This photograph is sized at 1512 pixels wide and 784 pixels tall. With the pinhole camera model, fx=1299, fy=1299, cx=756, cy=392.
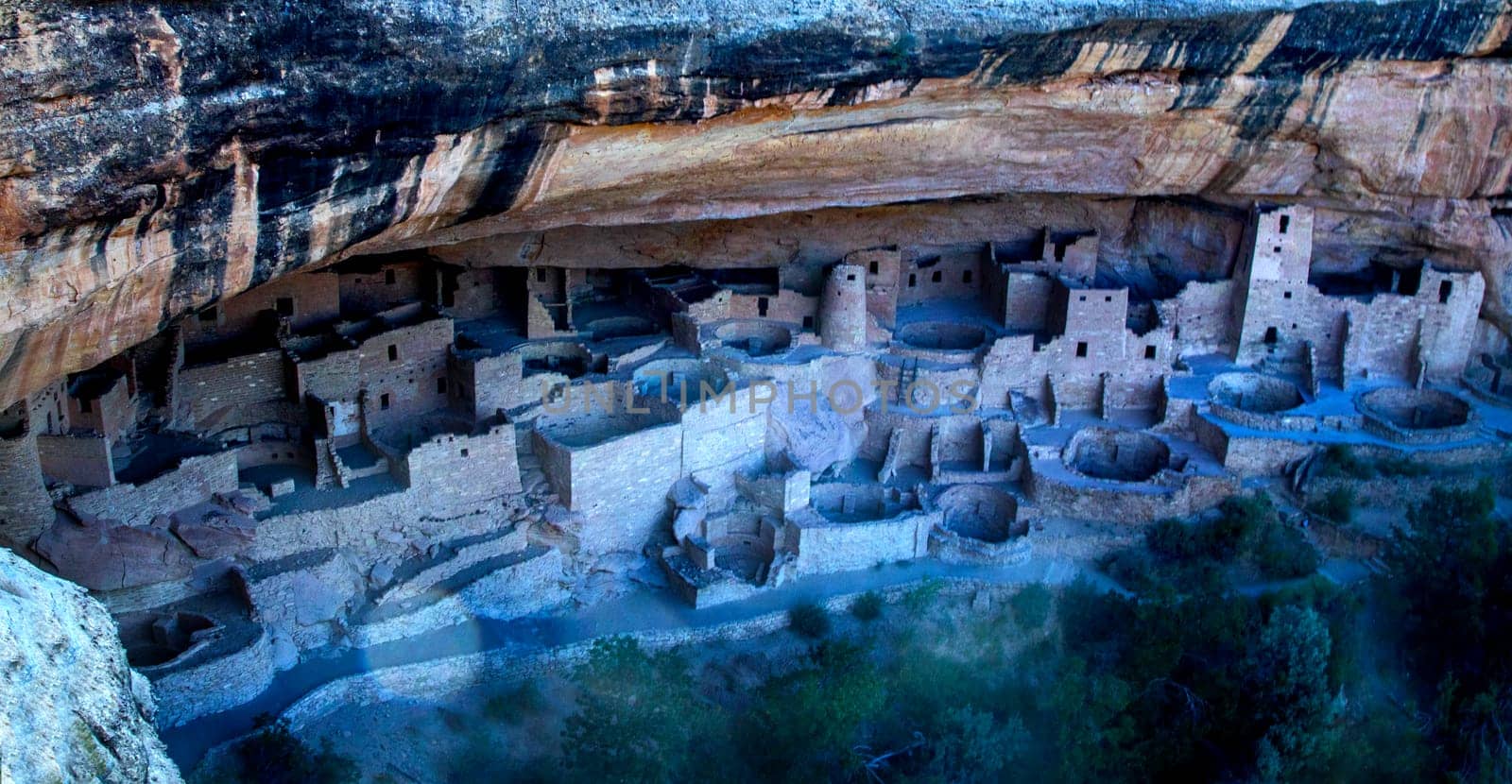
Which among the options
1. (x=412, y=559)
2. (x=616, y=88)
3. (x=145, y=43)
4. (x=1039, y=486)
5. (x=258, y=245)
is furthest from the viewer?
(x=1039, y=486)

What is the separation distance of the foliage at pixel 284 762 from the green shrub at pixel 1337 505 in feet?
31.4

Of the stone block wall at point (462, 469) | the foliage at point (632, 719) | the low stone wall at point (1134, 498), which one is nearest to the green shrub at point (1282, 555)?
Answer: the low stone wall at point (1134, 498)

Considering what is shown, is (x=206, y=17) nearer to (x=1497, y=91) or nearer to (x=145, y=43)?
(x=145, y=43)

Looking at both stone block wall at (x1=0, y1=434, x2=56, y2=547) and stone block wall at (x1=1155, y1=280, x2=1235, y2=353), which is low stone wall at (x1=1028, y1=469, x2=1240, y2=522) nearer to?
stone block wall at (x1=1155, y1=280, x2=1235, y2=353)

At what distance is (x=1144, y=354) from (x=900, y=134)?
5.08 meters

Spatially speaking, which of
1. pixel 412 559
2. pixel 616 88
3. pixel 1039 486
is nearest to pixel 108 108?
pixel 616 88

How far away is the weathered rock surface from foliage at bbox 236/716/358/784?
583 centimetres

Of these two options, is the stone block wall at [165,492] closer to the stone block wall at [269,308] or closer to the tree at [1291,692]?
the stone block wall at [269,308]

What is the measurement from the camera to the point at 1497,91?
38.4 ft

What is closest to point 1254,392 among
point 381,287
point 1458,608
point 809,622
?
point 1458,608

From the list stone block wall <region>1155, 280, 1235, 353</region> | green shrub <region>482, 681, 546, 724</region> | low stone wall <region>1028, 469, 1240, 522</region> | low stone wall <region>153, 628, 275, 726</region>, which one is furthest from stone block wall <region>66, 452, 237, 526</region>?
stone block wall <region>1155, 280, 1235, 353</region>

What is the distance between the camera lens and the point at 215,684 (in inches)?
382

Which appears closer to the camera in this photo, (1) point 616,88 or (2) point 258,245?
(2) point 258,245

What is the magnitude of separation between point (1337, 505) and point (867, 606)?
496cm
